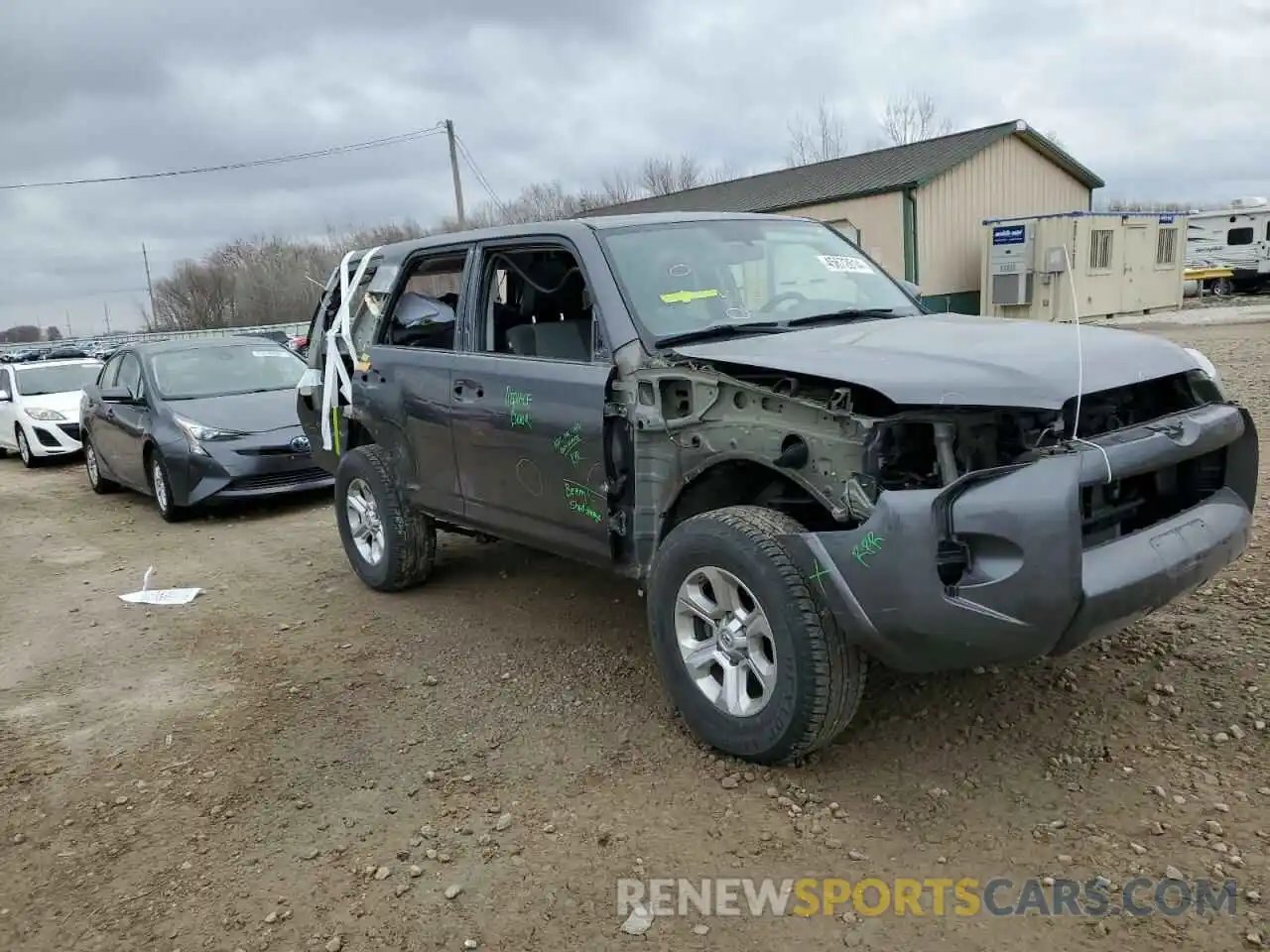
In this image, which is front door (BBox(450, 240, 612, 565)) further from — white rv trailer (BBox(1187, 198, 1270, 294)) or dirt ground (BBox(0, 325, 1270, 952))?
white rv trailer (BBox(1187, 198, 1270, 294))

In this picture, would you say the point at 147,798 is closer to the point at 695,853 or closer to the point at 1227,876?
the point at 695,853

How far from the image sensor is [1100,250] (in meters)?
22.4

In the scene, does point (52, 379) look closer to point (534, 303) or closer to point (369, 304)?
point (369, 304)

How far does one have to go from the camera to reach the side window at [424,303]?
202 inches

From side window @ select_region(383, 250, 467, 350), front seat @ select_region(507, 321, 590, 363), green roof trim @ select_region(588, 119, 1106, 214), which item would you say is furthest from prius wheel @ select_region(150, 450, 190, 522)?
green roof trim @ select_region(588, 119, 1106, 214)

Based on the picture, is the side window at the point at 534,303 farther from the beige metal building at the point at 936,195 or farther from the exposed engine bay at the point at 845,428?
the beige metal building at the point at 936,195

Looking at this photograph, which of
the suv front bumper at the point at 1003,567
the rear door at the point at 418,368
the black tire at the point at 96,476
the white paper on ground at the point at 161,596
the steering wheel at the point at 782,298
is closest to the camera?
the suv front bumper at the point at 1003,567

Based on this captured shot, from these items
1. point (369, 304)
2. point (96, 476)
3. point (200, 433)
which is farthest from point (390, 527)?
point (96, 476)

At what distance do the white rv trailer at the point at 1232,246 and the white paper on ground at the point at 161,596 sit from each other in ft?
99.7

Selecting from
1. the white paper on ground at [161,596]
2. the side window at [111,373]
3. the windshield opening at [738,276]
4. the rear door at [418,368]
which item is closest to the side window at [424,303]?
the rear door at [418,368]

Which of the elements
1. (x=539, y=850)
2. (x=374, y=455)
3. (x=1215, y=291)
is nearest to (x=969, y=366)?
(x=539, y=850)

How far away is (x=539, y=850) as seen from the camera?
3.08 metres

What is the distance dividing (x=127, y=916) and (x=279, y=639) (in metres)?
2.42

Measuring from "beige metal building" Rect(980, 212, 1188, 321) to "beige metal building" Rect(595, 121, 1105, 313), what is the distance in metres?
0.83
